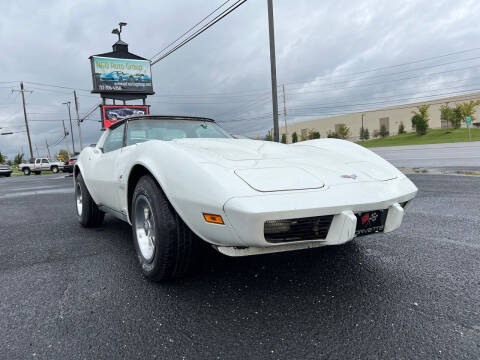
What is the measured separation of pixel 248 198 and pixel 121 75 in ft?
78.7

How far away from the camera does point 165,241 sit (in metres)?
1.81

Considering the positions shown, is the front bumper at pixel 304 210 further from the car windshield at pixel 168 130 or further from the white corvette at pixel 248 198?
the car windshield at pixel 168 130

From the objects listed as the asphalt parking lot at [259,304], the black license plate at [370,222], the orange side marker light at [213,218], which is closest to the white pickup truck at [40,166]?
the asphalt parking lot at [259,304]

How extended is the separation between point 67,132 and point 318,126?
60231mm

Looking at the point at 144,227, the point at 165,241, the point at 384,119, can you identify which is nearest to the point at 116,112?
the point at 144,227

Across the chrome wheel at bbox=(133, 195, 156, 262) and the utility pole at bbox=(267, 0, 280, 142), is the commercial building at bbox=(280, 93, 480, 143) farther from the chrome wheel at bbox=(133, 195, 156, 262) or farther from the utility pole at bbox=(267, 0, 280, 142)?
the chrome wheel at bbox=(133, 195, 156, 262)

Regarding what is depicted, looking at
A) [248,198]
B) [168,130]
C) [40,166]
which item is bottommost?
[248,198]

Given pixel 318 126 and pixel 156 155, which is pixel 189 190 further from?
pixel 318 126

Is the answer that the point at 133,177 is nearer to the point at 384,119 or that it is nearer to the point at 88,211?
the point at 88,211

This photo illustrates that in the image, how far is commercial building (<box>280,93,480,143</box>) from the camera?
219ft

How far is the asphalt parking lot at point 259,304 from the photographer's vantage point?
1.38 metres

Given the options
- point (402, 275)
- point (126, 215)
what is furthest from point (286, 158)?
point (126, 215)

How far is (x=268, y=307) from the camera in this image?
170 cm

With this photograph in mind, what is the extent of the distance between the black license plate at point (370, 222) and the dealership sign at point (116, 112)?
66.8 feet
